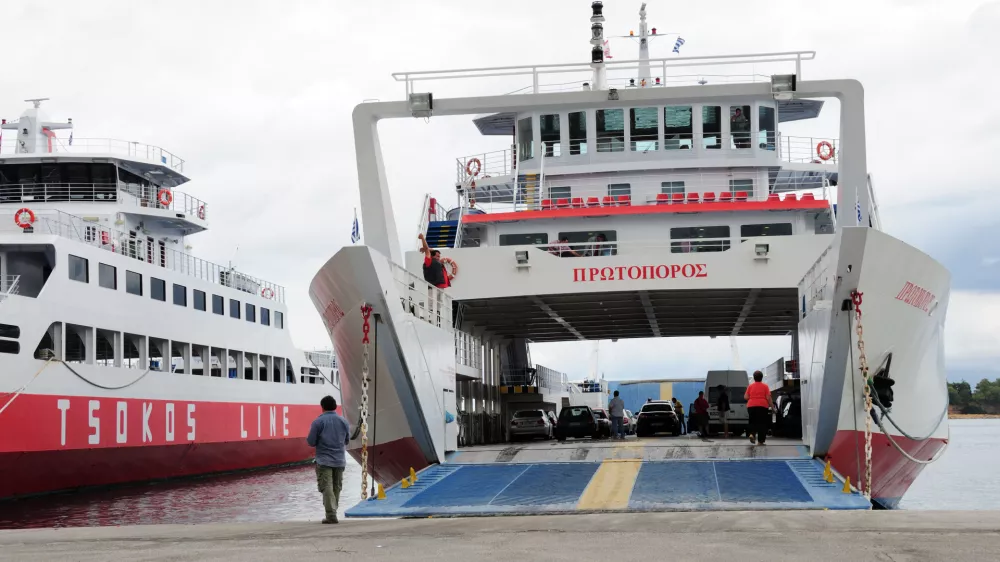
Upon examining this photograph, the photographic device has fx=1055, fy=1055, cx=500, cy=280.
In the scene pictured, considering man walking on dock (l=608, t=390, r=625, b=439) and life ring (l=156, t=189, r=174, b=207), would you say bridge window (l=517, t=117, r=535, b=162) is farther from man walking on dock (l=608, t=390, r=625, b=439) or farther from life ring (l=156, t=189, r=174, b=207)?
life ring (l=156, t=189, r=174, b=207)

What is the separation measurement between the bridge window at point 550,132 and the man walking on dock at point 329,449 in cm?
1480

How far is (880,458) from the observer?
13812 millimetres

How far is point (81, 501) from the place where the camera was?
79.7 feet

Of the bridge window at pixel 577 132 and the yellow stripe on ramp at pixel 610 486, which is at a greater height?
the bridge window at pixel 577 132

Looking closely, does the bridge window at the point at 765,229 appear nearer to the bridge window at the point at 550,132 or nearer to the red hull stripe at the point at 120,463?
the bridge window at the point at 550,132

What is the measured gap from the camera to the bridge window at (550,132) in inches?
995

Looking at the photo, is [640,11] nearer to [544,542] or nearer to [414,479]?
[414,479]

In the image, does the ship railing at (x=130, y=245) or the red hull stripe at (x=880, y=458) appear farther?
the ship railing at (x=130, y=245)

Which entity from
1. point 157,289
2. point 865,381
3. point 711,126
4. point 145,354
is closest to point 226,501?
point 145,354

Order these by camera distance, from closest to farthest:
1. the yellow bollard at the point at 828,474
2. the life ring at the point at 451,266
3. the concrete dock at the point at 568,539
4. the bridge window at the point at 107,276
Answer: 1. the concrete dock at the point at 568,539
2. the yellow bollard at the point at 828,474
3. the life ring at the point at 451,266
4. the bridge window at the point at 107,276

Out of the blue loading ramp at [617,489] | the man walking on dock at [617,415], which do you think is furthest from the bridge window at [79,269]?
the blue loading ramp at [617,489]

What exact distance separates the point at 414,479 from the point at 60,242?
1630 centimetres

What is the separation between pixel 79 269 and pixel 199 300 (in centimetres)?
729

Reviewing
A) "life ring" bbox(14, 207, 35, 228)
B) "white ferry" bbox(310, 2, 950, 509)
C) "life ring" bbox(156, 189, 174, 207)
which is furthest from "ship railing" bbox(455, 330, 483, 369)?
"life ring" bbox(156, 189, 174, 207)
